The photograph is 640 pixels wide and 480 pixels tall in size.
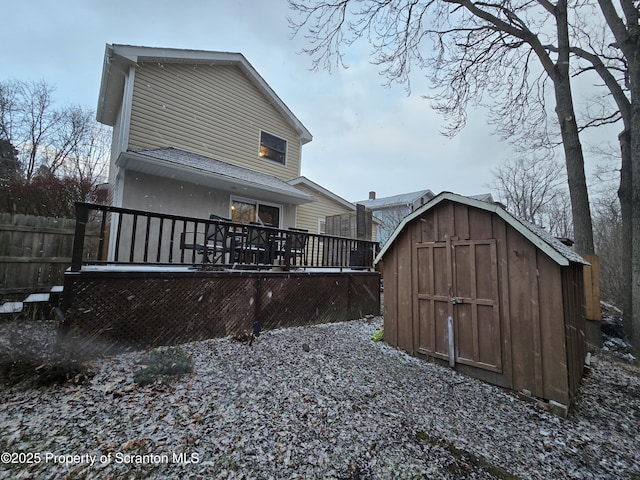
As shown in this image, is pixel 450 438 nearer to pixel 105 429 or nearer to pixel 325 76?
pixel 105 429

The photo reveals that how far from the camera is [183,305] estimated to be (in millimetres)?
3896

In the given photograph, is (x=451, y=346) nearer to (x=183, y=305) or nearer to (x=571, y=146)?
(x=183, y=305)

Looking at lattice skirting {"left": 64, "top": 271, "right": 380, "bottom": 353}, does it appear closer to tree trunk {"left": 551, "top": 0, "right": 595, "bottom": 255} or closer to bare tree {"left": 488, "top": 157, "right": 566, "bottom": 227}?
tree trunk {"left": 551, "top": 0, "right": 595, "bottom": 255}

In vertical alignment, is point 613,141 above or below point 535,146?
above

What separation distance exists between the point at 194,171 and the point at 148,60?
12.2 ft

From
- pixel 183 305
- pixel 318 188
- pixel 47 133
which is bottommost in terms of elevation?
pixel 183 305

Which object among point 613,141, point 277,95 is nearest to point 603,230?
point 613,141

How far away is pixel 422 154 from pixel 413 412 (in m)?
19.2

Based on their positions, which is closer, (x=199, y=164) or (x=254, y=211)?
(x=199, y=164)

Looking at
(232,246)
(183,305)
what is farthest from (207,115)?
(183,305)

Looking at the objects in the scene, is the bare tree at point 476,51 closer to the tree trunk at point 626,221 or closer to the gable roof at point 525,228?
the tree trunk at point 626,221

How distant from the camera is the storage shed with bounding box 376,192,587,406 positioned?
3154 mm

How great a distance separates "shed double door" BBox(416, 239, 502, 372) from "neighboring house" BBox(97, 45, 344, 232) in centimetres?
516

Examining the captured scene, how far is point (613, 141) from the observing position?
396 inches
